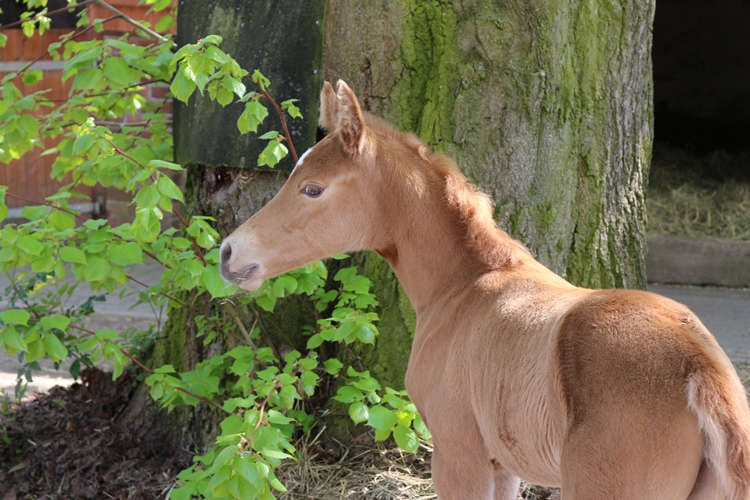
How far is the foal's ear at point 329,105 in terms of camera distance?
2.83 m

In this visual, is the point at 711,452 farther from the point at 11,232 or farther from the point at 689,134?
the point at 689,134

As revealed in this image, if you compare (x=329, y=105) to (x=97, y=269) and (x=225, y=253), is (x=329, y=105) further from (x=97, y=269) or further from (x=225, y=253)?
(x=97, y=269)

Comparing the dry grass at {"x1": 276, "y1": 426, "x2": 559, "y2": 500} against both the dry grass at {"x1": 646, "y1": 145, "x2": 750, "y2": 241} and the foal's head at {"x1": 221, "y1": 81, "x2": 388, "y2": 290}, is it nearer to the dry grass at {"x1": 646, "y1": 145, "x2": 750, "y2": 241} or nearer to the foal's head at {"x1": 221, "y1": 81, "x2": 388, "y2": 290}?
the foal's head at {"x1": 221, "y1": 81, "x2": 388, "y2": 290}

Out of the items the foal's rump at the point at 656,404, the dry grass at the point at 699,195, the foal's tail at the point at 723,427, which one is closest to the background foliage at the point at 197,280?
the foal's rump at the point at 656,404

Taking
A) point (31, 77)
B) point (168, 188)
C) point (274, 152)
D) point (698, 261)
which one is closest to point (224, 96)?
point (274, 152)

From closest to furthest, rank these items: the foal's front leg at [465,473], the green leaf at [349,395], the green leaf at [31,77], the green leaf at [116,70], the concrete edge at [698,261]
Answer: the foal's front leg at [465,473]
the green leaf at [349,395]
the green leaf at [116,70]
the green leaf at [31,77]
the concrete edge at [698,261]

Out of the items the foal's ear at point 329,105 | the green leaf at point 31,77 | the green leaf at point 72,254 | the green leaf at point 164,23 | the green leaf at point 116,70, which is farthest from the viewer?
the green leaf at point 164,23

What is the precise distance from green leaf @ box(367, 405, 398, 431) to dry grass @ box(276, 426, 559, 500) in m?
0.67

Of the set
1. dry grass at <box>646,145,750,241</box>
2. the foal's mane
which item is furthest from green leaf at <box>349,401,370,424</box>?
dry grass at <box>646,145,750,241</box>

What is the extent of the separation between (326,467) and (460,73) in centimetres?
184

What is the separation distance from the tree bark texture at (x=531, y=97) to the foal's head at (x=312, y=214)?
0.91m

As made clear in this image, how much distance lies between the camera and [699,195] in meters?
8.55

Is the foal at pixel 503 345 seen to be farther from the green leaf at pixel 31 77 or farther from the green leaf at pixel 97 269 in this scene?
the green leaf at pixel 31 77

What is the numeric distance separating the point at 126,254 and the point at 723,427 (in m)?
2.21
